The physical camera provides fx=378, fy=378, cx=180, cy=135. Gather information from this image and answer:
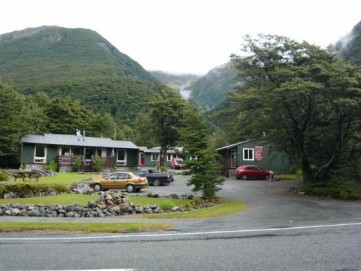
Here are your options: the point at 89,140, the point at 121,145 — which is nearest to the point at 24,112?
the point at 89,140

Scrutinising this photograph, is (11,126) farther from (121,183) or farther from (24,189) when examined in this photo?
(24,189)

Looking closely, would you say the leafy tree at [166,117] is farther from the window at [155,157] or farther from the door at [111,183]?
the door at [111,183]

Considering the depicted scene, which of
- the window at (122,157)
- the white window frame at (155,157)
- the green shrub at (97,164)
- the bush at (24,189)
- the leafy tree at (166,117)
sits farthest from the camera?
the white window frame at (155,157)

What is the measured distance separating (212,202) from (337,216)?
791 centimetres

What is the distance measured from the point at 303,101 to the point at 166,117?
34253 mm

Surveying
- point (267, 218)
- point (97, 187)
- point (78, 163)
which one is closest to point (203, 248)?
point (267, 218)

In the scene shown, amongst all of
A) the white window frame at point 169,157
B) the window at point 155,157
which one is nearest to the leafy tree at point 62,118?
the window at point 155,157

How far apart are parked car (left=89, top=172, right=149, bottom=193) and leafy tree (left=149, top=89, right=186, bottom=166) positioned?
30.9m

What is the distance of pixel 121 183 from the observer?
28328 mm

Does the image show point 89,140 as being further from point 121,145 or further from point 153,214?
point 153,214

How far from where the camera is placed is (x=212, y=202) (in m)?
22.0

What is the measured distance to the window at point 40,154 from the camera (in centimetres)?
4725

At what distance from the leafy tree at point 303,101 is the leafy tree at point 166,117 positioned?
1125 inches

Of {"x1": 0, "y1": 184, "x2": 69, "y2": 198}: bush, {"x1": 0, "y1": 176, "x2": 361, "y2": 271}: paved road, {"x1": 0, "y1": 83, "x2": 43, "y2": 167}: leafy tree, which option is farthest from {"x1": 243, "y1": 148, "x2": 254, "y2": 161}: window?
{"x1": 0, "y1": 176, "x2": 361, "y2": 271}: paved road
